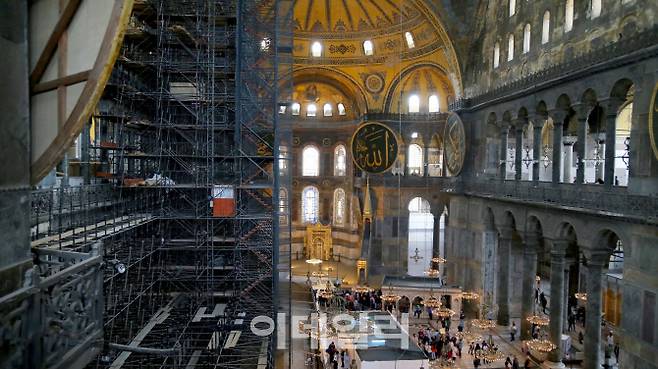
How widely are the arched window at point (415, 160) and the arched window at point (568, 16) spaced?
42.8 ft

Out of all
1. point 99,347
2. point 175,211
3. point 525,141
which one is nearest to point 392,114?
point 525,141

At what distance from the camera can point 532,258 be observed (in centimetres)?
1767

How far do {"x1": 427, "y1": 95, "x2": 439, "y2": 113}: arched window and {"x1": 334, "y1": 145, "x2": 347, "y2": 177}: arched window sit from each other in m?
5.95

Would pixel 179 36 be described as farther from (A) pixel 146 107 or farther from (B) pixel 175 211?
(B) pixel 175 211

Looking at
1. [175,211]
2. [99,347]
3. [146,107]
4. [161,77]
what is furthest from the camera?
[146,107]

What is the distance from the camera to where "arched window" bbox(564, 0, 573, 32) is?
48.4 ft

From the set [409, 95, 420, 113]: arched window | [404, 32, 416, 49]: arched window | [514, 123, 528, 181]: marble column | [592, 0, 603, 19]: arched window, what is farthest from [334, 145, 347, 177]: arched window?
[592, 0, 603, 19]: arched window

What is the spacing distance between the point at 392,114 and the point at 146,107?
1435 cm

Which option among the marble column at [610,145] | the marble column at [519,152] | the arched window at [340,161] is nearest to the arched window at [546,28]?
the marble column at [519,152]

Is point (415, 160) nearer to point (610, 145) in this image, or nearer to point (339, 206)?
point (339, 206)

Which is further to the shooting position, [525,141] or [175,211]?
[525,141]

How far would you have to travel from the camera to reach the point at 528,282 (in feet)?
58.0

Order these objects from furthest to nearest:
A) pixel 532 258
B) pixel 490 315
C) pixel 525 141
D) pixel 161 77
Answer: pixel 525 141 → pixel 490 315 → pixel 532 258 → pixel 161 77

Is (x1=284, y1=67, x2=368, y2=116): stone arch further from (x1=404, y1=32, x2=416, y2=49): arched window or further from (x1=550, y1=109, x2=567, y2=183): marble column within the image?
(x1=550, y1=109, x2=567, y2=183): marble column
